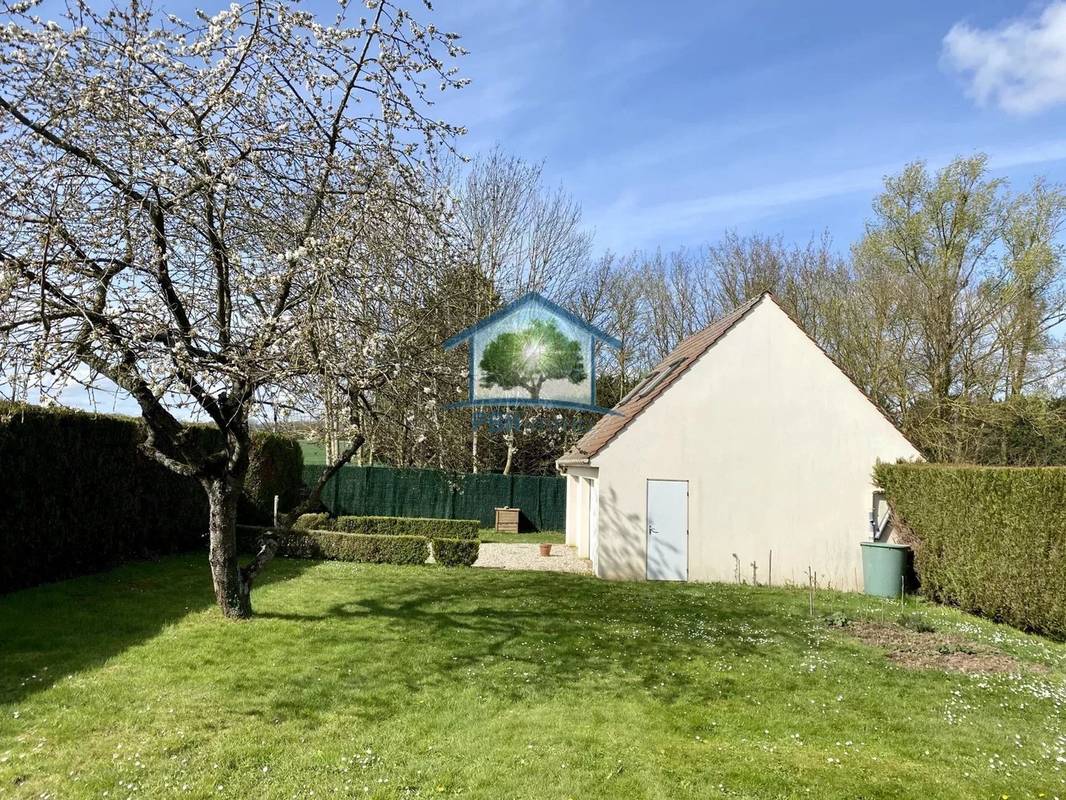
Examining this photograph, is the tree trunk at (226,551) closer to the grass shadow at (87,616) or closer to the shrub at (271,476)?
the grass shadow at (87,616)

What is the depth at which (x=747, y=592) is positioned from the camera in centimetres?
1205

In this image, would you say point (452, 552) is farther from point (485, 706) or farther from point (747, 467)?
point (485, 706)

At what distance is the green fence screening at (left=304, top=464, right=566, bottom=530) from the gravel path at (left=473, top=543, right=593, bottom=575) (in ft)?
16.7

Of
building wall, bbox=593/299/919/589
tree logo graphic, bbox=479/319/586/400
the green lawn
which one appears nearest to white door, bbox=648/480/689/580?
building wall, bbox=593/299/919/589

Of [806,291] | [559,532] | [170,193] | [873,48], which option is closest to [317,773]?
[170,193]

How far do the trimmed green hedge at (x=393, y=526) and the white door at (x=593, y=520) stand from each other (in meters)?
3.33

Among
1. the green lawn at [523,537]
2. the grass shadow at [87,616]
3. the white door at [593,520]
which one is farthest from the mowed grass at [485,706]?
the green lawn at [523,537]

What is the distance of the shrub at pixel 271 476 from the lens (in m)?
16.8

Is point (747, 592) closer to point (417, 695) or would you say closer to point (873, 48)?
point (417, 695)

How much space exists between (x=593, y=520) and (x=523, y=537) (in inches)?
324

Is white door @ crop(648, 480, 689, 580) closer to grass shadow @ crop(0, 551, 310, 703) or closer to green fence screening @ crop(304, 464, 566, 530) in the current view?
grass shadow @ crop(0, 551, 310, 703)

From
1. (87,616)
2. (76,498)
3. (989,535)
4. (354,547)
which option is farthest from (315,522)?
(989,535)

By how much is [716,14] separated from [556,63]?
223 centimetres

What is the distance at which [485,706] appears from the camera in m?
5.71
